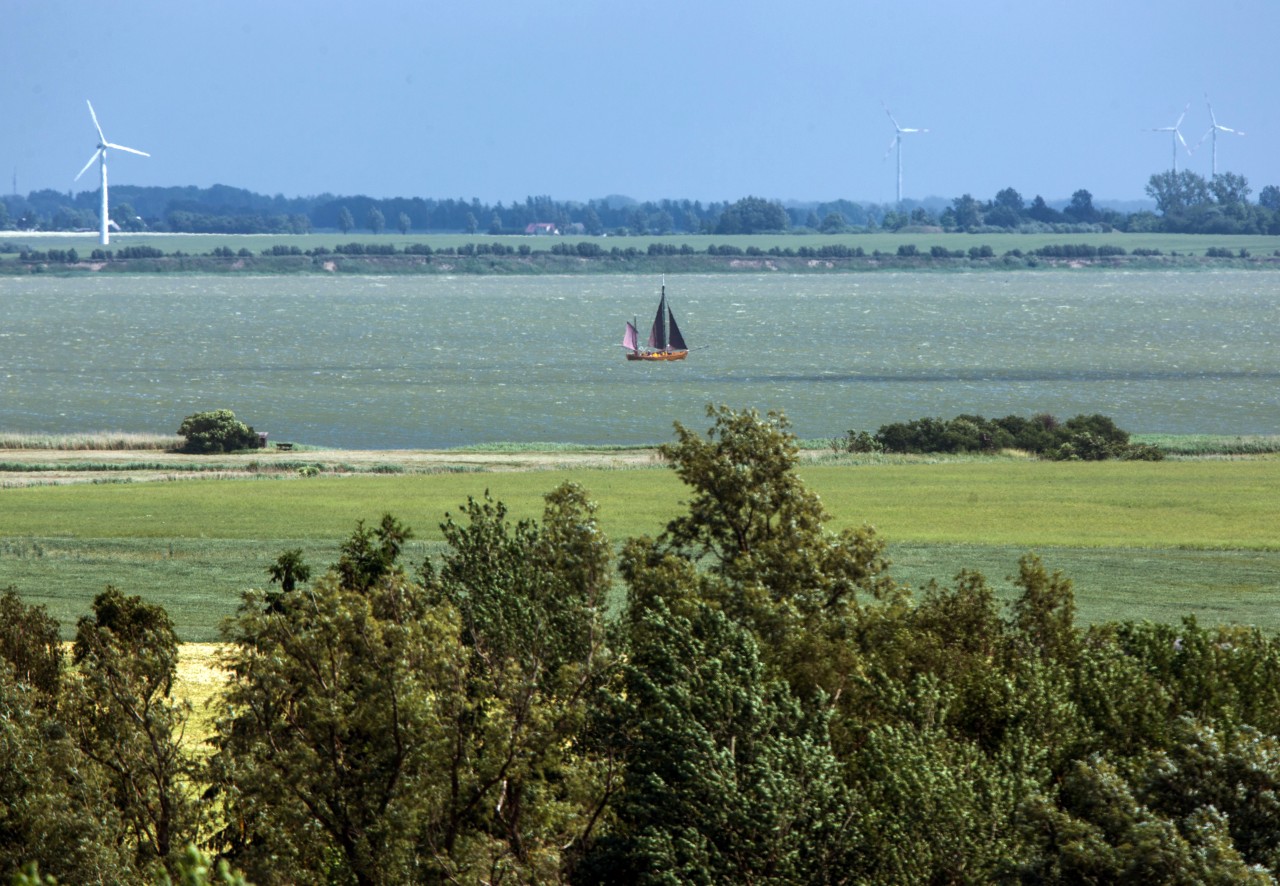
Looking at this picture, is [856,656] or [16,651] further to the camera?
[16,651]

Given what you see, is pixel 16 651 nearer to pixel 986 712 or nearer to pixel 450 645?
pixel 450 645

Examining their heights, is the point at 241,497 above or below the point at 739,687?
below

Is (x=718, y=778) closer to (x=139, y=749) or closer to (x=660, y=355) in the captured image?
(x=139, y=749)

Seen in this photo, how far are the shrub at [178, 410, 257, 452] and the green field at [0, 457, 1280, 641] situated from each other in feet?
48.4

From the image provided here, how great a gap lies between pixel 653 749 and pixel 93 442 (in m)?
68.1

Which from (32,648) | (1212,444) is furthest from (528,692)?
(1212,444)

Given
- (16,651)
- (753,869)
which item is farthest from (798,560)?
(16,651)

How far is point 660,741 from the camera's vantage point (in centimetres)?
1603

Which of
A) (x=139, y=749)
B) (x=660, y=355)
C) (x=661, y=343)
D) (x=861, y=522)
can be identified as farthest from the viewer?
(x=660, y=355)

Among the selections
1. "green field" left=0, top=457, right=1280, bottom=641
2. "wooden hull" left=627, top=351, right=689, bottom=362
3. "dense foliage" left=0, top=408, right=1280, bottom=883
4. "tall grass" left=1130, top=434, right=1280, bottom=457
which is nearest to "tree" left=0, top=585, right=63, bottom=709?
"dense foliage" left=0, top=408, right=1280, bottom=883

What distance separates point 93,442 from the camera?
79.3 meters

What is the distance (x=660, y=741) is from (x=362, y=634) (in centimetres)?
300

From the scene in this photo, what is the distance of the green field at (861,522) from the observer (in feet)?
127

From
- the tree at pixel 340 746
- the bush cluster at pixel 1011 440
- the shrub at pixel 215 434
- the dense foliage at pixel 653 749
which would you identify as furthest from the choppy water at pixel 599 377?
the tree at pixel 340 746
